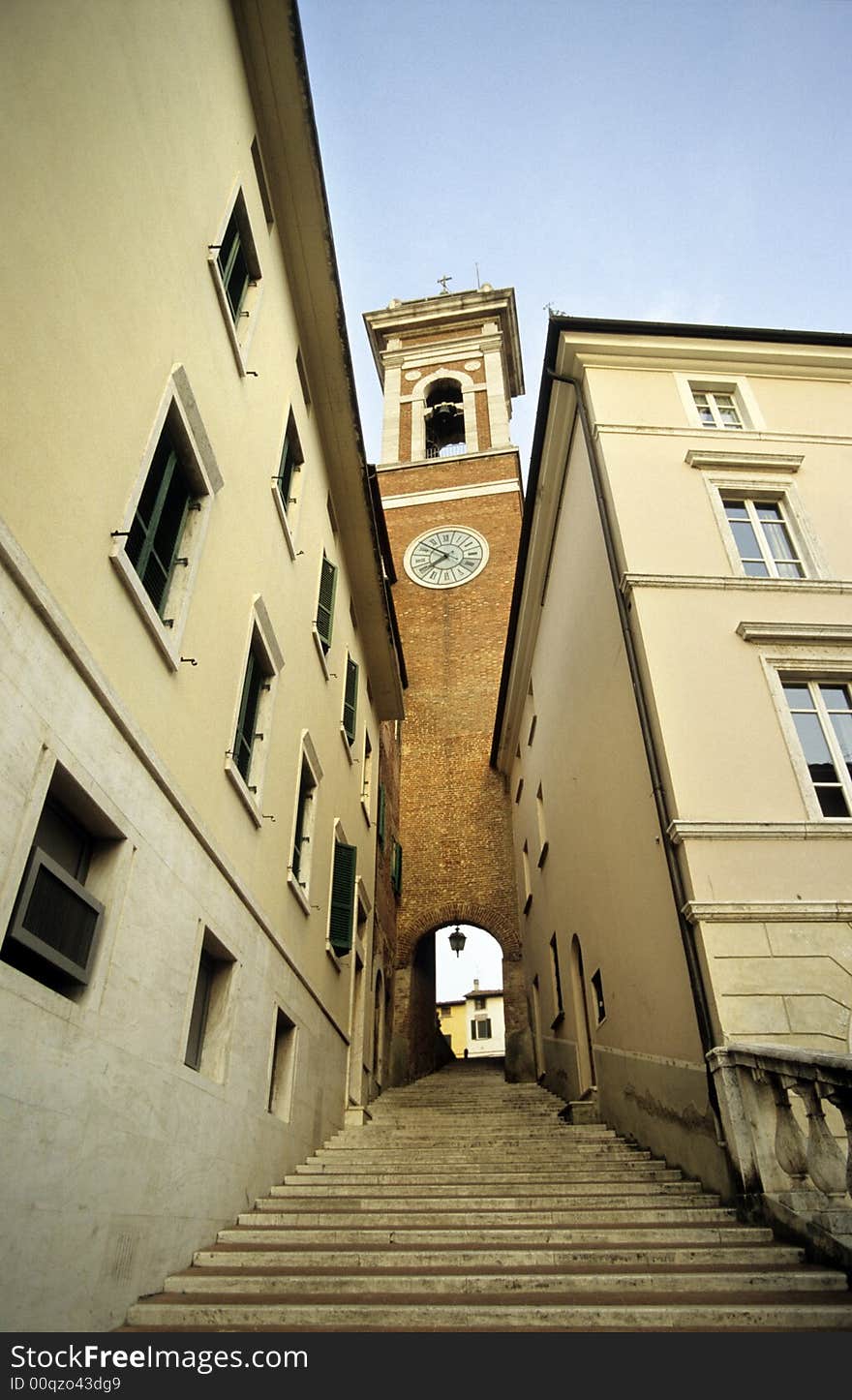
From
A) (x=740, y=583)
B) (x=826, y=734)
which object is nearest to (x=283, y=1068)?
(x=826, y=734)

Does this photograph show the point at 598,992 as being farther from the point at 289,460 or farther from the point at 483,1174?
the point at 289,460

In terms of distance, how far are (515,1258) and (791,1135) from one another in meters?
2.24

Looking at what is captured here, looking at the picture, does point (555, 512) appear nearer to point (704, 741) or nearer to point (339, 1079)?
point (704, 741)

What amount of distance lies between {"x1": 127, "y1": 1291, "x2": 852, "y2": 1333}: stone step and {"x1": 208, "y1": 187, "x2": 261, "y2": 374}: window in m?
7.06

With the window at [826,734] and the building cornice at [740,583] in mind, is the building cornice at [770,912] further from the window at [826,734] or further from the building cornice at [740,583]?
the building cornice at [740,583]

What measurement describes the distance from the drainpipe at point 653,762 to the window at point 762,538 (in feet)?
5.09

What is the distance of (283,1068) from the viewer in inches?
328

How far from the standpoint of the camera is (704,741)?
331 inches

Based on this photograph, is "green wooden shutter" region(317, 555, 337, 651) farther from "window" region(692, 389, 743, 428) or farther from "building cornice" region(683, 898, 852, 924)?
"building cornice" region(683, 898, 852, 924)

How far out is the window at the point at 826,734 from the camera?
8.29m

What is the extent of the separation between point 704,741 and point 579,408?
5.88m

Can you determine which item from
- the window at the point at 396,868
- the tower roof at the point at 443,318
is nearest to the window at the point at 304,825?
the window at the point at 396,868

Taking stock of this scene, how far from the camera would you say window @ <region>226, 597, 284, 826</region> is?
23.9ft

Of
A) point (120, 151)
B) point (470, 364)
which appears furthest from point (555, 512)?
point (470, 364)
